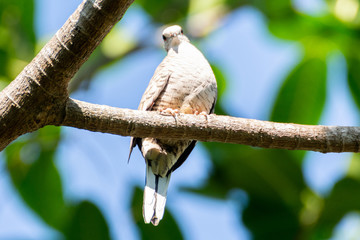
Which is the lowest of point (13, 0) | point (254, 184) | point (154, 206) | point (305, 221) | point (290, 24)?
point (305, 221)

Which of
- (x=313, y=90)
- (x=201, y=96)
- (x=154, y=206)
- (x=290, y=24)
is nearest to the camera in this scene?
(x=154, y=206)

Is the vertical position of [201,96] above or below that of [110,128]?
below

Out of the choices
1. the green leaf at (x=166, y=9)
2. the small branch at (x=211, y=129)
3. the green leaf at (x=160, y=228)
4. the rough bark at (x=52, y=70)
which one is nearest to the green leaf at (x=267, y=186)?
the green leaf at (x=160, y=228)

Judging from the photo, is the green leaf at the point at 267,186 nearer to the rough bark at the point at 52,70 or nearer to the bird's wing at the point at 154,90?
the bird's wing at the point at 154,90

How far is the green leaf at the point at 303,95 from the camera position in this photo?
4.62 metres

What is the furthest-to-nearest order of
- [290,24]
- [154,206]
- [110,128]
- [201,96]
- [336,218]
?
1. [290,24]
2. [336,218]
3. [201,96]
4. [154,206]
5. [110,128]

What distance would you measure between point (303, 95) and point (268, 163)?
0.79 m

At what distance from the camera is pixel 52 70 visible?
2480 millimetres

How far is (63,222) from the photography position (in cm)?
441

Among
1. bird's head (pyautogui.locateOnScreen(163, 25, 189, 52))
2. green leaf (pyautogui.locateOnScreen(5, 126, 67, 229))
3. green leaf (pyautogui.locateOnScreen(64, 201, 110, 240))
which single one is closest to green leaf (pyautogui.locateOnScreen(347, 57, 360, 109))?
bird's head (pyautogui.locateOnScreen(163, 25, 189, 52))

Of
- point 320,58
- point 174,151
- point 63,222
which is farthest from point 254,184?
point 63,222

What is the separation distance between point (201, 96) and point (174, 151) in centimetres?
52

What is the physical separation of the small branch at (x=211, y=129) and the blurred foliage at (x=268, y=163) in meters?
1.42

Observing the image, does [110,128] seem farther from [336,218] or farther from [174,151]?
[336,218]
